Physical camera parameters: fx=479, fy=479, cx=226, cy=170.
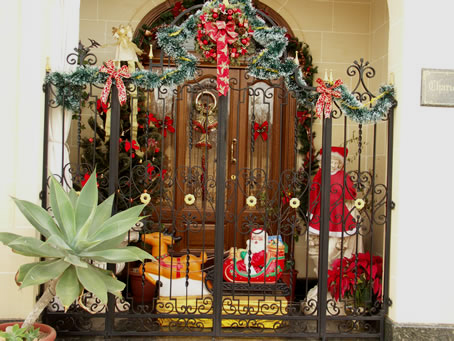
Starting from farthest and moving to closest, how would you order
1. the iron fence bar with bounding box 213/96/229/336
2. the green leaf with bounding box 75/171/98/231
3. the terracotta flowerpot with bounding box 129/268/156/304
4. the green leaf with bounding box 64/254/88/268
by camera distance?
Answer: the terracotta flowerpot with bounding box 129/268/156/304
the iron fence bar with bounding box 213/96/229/336
the green leaf with bounding box 75/171/98/231
the green leaf with bounding box 64/254/88/268

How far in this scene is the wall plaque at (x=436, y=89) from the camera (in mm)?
3977

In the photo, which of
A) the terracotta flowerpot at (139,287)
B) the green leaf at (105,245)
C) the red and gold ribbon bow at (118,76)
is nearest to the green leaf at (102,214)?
the green leaf at (105,245)

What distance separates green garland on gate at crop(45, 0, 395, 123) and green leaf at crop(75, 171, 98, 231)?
981mm

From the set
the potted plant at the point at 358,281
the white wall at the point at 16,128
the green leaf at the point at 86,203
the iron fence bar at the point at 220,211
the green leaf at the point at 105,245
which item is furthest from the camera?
the potted plant at the point at 358,281

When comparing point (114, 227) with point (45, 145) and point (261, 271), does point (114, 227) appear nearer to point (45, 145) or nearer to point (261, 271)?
point (45, 145)

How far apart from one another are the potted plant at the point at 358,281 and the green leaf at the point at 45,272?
Result: 2374mm

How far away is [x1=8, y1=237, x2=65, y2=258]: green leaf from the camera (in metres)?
3.18

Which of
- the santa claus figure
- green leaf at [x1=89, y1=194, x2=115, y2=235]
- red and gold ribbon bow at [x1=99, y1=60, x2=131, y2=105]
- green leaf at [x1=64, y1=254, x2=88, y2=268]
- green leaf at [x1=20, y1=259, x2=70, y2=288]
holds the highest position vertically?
red and gold ribbon bow at [x1=99, y1=60, x2=131, y2=105]

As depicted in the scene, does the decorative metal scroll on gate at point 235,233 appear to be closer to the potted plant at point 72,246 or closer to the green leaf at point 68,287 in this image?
the potted plant at point 72,246

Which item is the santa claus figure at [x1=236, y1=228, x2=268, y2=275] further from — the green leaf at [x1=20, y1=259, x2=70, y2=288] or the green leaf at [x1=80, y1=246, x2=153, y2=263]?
the green leaf at [x1=20, y1=259, x2=70, y2=288]

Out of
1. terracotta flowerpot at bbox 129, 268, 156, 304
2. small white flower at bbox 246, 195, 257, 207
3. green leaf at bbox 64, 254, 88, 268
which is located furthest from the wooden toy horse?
green leaf at bbox 64, 254, 88, 268

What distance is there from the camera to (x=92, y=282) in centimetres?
320

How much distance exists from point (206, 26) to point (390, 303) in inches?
111

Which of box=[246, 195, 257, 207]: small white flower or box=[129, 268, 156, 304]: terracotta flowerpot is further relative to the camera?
box=[129, 268, 156, 304]: terracotta flowerpot
